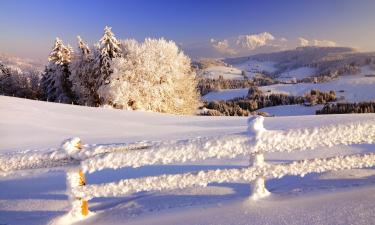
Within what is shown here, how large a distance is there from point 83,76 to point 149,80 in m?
7.77

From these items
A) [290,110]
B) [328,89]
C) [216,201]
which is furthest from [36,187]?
[328,89]

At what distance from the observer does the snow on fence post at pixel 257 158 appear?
5.23 m

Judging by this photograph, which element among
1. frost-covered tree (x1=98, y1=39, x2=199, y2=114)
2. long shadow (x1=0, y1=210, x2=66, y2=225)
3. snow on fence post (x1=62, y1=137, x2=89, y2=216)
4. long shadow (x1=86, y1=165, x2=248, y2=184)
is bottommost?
long shadow (x1=0, y1=210, x2=66, y2=225)

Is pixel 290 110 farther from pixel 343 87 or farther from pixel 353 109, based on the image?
pixel 343 87

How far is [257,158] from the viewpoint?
5473 millimetres

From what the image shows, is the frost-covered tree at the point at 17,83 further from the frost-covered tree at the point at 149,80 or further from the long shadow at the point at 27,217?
the long shadow at the point at 27,217

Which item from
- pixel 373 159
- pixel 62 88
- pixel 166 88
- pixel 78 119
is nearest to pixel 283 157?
pixel 373 159

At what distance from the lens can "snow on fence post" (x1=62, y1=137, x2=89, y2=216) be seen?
5.38m

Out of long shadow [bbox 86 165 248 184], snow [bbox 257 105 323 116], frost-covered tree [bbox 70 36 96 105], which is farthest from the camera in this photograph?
snow [bbox 257 105 323 116]

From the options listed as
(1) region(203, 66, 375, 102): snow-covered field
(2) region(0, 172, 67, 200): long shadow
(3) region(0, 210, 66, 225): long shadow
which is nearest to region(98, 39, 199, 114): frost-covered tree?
(2) region(0, 172, 67, 200): long shadow

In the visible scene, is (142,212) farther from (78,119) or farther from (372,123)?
(78,119)

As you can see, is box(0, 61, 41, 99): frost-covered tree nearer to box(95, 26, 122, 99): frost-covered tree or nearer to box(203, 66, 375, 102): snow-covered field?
box(95, 26, 122, 99): frost-covered tree

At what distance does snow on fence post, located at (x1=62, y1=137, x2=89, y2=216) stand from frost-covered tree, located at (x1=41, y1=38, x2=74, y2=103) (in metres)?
42.3

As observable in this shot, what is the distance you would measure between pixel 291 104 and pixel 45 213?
386 ft
